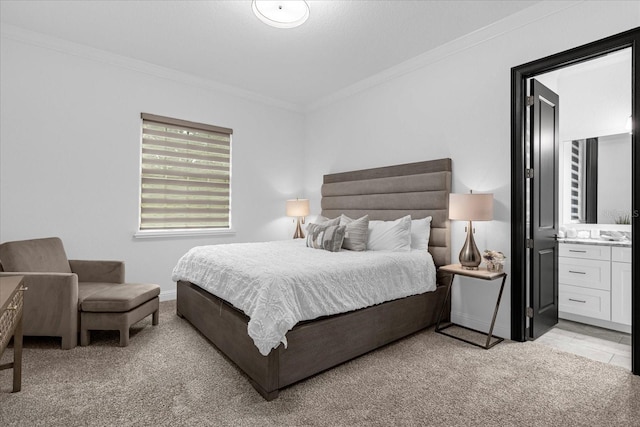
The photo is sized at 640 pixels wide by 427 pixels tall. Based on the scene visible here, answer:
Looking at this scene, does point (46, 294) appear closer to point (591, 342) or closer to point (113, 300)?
point (113, 300)

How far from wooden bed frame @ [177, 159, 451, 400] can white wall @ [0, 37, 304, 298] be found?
3.76 ft

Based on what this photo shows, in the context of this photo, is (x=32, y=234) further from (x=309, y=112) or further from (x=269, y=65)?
(x=309, y=112)

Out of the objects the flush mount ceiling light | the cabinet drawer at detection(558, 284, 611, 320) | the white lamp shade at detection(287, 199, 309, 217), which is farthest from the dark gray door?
the white lamp shade at detection(287, 199, 309, 217)

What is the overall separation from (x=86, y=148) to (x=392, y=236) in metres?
3.43

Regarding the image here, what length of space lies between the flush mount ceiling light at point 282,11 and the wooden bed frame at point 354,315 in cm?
190

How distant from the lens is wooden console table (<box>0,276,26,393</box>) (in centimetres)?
150

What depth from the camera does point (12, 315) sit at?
172 centimetres

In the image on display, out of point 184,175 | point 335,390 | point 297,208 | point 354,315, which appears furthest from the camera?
point 297,208

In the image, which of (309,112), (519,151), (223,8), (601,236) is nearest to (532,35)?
(519,151)

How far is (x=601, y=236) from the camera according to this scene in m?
3.65

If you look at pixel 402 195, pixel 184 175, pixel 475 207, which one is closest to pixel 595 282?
pixel 475 207

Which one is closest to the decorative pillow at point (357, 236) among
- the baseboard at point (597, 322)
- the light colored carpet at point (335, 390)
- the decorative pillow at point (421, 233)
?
the decorative pillow at point (421, 233)

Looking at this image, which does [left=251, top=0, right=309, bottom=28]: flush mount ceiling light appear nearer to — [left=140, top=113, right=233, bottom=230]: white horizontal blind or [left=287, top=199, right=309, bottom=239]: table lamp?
[left=140, top=113, right=233, bottom=230]: white horizontal blind

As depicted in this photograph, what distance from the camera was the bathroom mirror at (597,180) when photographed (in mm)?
3584
